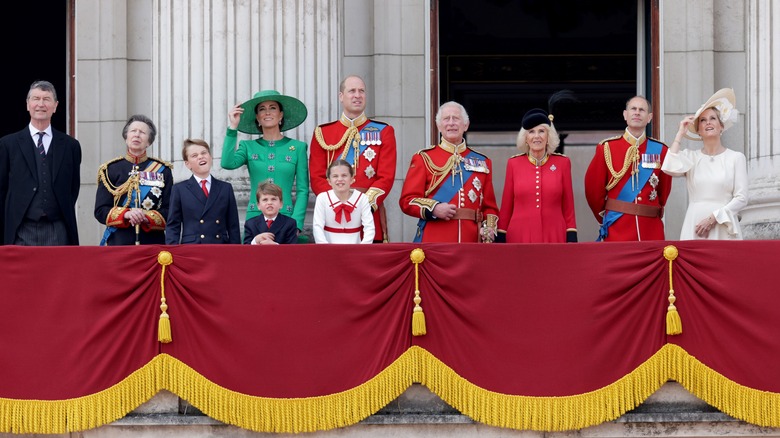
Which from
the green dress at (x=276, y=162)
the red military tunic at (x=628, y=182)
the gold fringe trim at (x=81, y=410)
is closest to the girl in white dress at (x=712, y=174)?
the red military tunic at (x=628, y=182)

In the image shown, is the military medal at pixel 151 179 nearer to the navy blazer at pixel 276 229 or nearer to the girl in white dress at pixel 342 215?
the navy blazer at pixel 276 229

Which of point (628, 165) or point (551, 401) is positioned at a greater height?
point (628, 165)

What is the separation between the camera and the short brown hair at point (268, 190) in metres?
10.0

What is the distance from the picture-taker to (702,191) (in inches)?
404

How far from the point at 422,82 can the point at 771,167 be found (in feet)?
9.78

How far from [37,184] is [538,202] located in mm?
3409

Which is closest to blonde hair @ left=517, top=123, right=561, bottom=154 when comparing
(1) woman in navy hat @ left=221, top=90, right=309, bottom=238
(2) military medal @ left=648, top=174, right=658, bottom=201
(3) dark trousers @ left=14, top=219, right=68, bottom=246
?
(2) military medal @ left=648, top=174, right=658, bottom=201

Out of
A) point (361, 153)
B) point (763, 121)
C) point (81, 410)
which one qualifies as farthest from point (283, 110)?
point (763, 121)

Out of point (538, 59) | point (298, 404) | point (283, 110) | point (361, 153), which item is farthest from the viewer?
point (538, 59)

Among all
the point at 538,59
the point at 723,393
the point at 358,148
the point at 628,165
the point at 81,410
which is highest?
the point at 538,59

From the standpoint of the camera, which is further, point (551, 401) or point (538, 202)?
point (538, 202)

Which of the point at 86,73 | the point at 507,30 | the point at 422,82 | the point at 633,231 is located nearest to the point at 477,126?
the point at 507,30

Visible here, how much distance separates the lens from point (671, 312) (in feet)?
30.1

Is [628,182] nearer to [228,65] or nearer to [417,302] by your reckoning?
[417,302]
